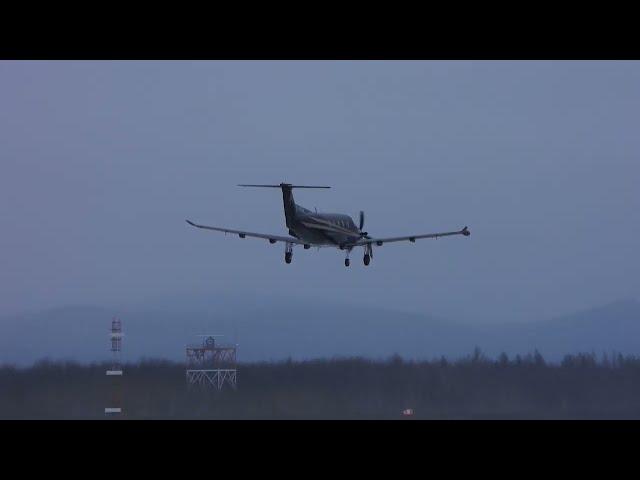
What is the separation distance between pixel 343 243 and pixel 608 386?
52.2 metres

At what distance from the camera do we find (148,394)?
148 metres

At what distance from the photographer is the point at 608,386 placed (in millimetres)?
148875

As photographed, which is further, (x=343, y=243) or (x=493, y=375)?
(x=493, y=375)
